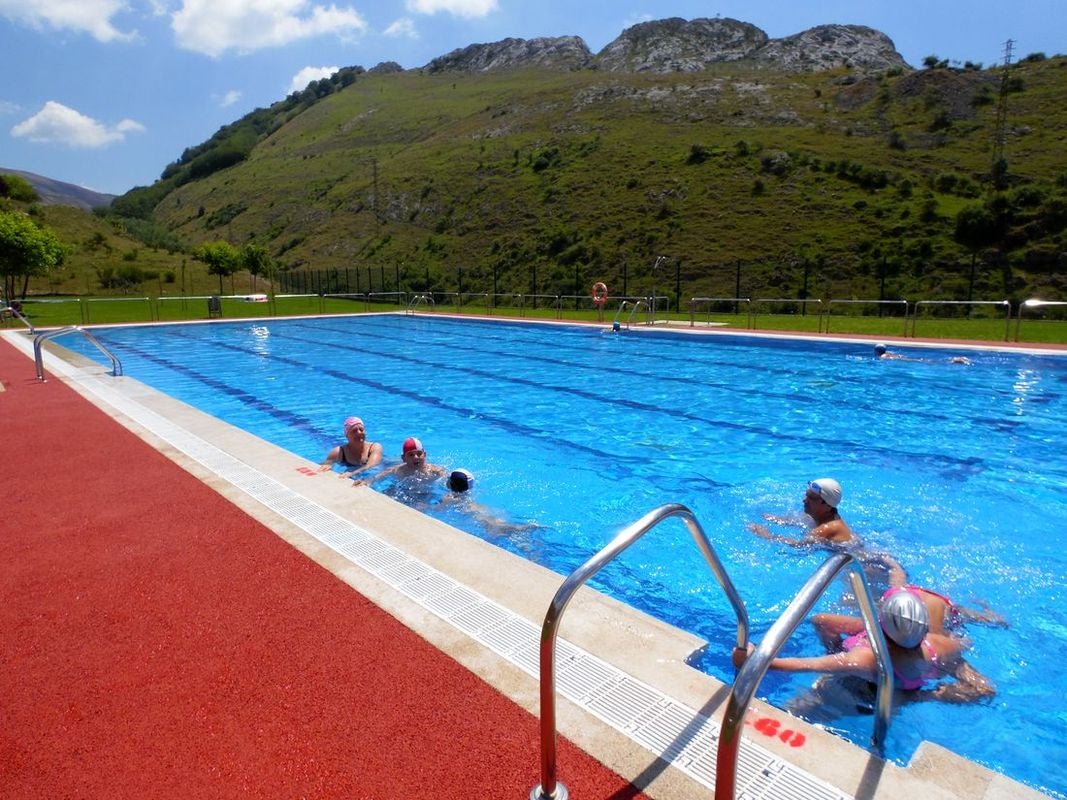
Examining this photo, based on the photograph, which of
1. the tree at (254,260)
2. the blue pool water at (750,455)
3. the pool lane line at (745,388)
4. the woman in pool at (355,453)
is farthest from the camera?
the tree at (254,260)

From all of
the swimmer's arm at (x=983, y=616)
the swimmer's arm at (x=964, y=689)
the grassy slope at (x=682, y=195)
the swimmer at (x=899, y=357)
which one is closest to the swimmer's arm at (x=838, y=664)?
the swimmer's arm at (x=964, y=689)

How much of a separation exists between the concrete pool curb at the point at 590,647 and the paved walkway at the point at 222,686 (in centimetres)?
11

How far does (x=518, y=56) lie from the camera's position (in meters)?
124

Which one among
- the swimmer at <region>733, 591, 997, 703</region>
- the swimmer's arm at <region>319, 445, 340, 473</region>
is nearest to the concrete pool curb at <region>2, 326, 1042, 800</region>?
the swimmer's arm at <region>319, 445, 340, 473</region>

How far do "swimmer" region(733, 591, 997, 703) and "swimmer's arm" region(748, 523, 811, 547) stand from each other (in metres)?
1.80

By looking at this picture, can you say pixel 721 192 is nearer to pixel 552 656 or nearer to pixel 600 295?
pixel 600 295

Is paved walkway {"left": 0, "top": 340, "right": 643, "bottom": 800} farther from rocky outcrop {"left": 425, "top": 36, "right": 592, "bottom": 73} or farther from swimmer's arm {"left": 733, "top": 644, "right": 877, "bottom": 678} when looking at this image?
rocky outcrop {"left": 425, "top": 36, "right": 592, "bottom": 73}

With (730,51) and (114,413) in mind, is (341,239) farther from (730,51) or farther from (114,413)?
(730,51)

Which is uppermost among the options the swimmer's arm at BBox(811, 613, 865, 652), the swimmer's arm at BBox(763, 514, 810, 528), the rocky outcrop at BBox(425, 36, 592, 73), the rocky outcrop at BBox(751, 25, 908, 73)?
the rocky outcrop at BBox(425, 36, 592, 73)

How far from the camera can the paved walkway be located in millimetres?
2281

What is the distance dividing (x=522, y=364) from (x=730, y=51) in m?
104

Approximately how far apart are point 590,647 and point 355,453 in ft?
14.5

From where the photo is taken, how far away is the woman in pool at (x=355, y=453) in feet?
22.3

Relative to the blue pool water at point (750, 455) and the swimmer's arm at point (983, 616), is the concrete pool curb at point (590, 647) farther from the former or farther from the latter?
the swimmer's arm at point (983, 616)
